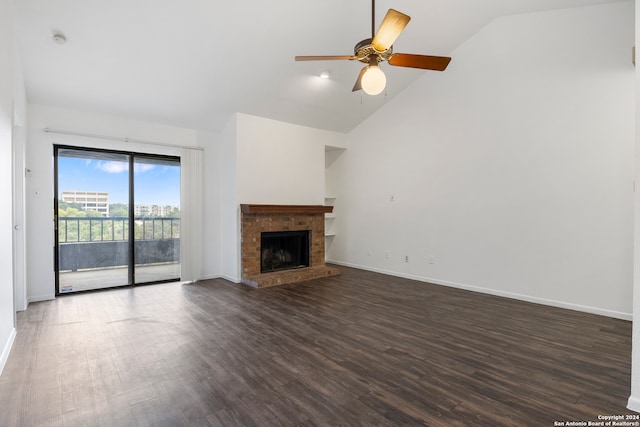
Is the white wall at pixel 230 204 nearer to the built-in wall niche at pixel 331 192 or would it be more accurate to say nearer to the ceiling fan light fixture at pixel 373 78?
the built-in wall niche at pixel 331 192

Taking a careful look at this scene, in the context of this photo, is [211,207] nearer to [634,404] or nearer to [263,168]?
[263,168]

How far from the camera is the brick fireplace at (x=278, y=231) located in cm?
523

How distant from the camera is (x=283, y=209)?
5496 mm

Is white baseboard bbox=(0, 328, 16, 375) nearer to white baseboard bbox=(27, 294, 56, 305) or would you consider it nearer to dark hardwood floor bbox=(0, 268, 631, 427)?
dark hardwood floor bbox=(0, 268, 631, 427)

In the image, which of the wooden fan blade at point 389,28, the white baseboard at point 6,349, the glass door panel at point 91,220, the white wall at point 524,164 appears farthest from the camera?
the glass door panel at point 91,220

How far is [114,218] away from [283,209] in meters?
2.70

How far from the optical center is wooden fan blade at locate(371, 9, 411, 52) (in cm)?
221

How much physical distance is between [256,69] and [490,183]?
370 cm

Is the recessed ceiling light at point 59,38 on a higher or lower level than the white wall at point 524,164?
higher

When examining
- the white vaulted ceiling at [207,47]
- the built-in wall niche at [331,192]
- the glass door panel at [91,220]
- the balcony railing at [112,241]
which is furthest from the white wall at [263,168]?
the glass door panel at [91,220]

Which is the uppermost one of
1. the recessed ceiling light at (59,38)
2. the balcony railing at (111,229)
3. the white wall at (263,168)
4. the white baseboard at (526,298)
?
the recessed ceiling light at (59,38)

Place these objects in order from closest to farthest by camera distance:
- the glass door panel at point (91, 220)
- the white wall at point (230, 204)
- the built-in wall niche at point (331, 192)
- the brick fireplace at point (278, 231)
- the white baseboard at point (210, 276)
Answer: the glass door panel at point (91, 220)
the brick fireplace at point (278, 231)
the white wall at point (230, 204)
the white baseboard at point (210, 276)
the built-in wall niche at point (331, 192)

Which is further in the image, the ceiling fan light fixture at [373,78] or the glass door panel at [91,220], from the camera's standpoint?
the glass door panel at [91,220]

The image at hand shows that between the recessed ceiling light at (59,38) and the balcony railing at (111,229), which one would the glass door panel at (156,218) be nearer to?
the balcony railing at (111,229)
